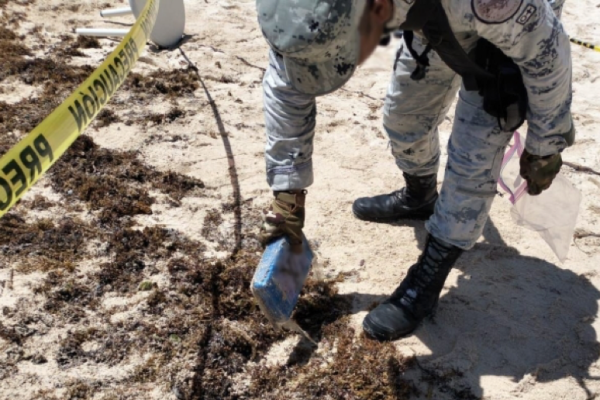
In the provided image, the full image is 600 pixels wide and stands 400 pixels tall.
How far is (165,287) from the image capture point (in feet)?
7.59

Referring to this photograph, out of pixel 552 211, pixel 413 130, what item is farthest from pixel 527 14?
pixel 552 211

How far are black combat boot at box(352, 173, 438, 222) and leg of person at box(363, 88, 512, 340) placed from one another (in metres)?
0.49

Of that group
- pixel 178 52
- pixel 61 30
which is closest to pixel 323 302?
pixel 178 52

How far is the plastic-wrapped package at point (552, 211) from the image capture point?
98.2 inches

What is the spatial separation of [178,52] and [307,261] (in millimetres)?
2274

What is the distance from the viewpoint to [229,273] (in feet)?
7.79

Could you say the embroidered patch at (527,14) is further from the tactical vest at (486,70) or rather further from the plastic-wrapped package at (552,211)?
the plastic-wrapped package at (552,211)

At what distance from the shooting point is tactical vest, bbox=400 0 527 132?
1.67m

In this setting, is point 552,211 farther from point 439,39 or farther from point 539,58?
point 439,39

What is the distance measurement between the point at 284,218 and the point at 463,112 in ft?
2.10

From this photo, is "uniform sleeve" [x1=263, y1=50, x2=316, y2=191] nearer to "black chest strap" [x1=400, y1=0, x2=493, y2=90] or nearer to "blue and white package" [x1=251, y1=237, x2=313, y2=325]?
"blue and white package" [x1=251, y1=237, x2=313, y2=325]

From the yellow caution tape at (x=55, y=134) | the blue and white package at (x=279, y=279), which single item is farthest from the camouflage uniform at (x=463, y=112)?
the yellow caution tape at (x=55, y=134)

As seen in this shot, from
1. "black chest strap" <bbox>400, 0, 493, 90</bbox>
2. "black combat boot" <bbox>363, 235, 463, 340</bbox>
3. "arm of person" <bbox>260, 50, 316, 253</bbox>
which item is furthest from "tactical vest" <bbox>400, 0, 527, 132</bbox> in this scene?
"black combat boot" <bbox>363, 235, 463, 340</bbox>

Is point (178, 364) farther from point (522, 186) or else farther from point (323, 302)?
point (522, 186)
